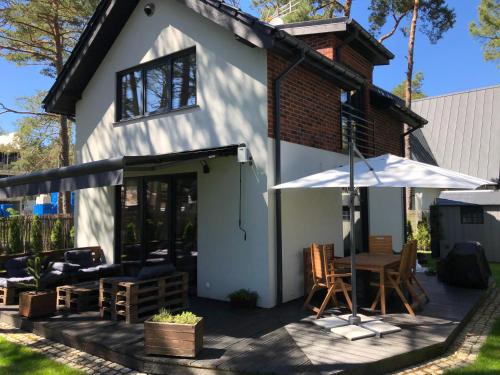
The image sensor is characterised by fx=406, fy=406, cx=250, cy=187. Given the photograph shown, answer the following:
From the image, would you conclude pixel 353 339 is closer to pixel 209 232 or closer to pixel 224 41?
pixel 209 232

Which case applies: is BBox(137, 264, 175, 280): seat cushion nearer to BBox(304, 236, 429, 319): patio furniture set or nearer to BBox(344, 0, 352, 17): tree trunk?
BBox(304, 236, 429, 319): patio furniture set

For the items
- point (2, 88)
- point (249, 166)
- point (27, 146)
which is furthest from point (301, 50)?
point (27, 146)

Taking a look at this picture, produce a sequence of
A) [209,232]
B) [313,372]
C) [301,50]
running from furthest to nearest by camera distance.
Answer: [209,232], [301,50], [313,372]

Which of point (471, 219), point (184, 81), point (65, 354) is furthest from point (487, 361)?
point (471, 219)

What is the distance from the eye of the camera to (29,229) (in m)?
18.0

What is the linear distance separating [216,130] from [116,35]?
491 centimetres

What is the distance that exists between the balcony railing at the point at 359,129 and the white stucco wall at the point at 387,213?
1409 millimetres

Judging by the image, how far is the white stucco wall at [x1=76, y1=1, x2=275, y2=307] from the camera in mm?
8406

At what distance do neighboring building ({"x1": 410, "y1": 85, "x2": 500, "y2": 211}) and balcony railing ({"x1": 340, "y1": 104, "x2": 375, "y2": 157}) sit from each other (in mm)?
11114

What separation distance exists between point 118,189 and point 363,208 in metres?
7.43

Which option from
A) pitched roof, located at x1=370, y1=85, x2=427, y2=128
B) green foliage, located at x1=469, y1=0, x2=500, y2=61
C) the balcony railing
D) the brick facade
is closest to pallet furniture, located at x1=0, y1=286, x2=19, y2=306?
the brick facade

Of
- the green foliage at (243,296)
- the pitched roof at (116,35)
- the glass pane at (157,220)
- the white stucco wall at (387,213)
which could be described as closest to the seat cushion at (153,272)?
the green foliage at (243,296)

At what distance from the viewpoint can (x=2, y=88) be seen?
2692cm

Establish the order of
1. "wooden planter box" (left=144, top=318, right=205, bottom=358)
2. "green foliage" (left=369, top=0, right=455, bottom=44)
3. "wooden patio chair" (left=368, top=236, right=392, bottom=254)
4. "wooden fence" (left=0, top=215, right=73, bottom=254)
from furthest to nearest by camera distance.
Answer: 1. "green foliage" (left=369, top=0, right=455, bottom=44)
2. "wooden fence" (left=0, top=215, right=73, bottom=254)
3. "wooden patio chair" (left=368, top=236, right=392, bottom=254)
4. "wooden planter box" (left=144, top=318, right=205, bottom=358)
